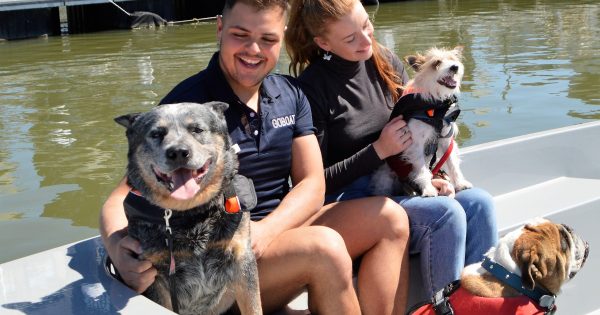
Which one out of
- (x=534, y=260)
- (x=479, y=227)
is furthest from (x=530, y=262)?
(x=479, y=227)

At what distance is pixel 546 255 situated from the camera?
2.58 metres

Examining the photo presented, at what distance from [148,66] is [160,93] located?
2969 mm

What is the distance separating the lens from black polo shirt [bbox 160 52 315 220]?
2.73 metres

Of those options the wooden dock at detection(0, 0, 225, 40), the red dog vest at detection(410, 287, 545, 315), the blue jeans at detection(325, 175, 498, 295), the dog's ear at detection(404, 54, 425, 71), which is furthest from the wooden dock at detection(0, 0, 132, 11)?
the red dog vest at detection(410, 287, 545, 315)

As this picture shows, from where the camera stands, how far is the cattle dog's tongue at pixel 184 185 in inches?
87.4

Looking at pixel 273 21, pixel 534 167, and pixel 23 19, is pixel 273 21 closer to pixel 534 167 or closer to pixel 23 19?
pixel 534 167

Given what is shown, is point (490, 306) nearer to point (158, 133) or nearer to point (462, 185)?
point (462, 185)

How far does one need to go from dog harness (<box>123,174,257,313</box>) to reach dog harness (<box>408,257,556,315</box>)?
31.8 inches

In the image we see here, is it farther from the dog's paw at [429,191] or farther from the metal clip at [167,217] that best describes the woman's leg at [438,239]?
the metal clip at [167,217]

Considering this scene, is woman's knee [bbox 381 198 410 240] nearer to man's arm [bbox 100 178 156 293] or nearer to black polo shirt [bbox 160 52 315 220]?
black polo shirt [bbox 160 52 315 220]

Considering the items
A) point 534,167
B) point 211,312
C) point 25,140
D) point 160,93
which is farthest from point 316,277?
point 160,93

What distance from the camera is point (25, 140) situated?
8.51m

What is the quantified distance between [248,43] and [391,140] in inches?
33.0

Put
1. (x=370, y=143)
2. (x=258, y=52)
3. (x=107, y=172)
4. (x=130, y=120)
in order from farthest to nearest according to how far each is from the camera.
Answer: (x=107, y=172) → (x=370, y=143) → (x=258, y=52) → (x=130, y=120)
